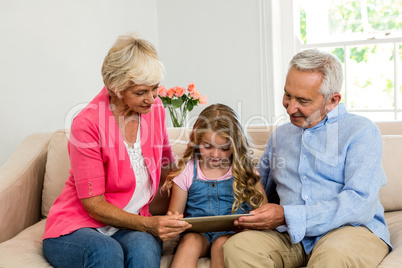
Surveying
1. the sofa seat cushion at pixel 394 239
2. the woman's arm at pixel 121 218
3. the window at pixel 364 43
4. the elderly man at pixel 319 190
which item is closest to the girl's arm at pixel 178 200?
the woman's arm at pixel 121 218

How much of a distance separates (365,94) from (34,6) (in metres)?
2.56

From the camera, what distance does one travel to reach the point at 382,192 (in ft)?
6.73

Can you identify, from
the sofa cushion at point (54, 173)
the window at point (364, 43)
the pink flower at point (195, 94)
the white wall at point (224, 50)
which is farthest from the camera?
the white wall at point (224, 50)

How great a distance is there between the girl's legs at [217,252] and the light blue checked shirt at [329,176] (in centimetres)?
24

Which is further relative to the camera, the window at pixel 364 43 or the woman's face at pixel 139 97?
the window at pixel 364 43

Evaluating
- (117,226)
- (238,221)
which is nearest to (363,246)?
(238,221)

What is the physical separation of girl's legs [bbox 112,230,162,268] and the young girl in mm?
289

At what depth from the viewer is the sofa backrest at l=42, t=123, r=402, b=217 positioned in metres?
2.05

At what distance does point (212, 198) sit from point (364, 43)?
231 centimetres

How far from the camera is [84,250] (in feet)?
5.20

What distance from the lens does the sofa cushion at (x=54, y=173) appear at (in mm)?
2166

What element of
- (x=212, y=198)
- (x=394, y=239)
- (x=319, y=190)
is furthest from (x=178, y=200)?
(x=394, y=239)

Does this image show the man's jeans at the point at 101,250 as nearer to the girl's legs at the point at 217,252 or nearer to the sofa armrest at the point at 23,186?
the girl's legs at the point at 217,252

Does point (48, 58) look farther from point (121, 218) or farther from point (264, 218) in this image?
point (264, 218)
